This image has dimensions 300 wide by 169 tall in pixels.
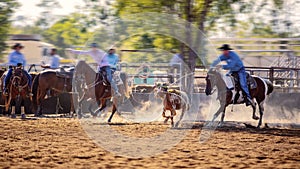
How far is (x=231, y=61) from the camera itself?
1523cm

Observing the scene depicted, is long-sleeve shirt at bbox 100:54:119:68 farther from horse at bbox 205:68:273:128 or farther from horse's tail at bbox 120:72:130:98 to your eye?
horse at bbox 205:68:273:128

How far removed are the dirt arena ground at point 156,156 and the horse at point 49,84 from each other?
4.62 m

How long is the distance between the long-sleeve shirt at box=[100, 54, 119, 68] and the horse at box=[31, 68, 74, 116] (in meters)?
3.03

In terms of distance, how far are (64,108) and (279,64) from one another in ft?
40.8

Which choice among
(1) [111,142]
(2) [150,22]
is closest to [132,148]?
(1) [111,142]

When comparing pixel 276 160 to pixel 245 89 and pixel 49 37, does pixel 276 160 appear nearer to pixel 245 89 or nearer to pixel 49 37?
pixel 245 89

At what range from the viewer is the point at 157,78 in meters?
20.2

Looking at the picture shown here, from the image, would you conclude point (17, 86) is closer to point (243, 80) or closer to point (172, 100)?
point (172, 100)

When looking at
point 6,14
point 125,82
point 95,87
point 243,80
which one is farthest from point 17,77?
point 6,14

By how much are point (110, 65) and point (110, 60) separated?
0.73 ft

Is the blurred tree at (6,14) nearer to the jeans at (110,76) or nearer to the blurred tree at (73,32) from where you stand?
the blurred tree at (73,32)

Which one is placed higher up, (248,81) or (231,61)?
(231,61)

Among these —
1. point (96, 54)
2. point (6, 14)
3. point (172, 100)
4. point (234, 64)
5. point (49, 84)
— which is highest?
point (6, 14)

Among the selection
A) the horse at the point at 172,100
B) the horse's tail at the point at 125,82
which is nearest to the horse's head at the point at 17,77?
the horse's tail at the point at 125,82
